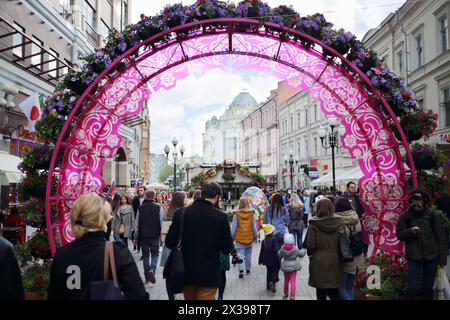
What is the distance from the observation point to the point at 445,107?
19.8 meters

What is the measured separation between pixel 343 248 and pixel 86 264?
3.56 m

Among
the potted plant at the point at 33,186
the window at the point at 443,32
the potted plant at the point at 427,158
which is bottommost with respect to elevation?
the potted plant at the point at 33,186

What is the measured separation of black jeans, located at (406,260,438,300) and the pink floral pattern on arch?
953 millimetres

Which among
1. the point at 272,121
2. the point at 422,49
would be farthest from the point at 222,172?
the point at 272,121

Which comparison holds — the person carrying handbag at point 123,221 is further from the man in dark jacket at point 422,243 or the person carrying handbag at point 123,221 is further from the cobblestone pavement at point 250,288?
the man in dark jacket at point 422,243

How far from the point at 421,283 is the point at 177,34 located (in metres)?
5.60

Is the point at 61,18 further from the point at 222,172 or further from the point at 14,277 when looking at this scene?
the point at 14,277

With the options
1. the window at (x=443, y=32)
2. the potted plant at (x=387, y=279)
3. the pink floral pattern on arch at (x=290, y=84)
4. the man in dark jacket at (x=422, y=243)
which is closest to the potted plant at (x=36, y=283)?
the pink floral pattern on arch at (x=290, y=84)

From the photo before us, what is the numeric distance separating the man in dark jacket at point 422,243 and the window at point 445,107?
1510 cm

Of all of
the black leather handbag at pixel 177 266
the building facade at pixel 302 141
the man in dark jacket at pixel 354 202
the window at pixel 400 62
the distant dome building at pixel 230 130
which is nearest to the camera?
the black leather handbag at pixel 177 266

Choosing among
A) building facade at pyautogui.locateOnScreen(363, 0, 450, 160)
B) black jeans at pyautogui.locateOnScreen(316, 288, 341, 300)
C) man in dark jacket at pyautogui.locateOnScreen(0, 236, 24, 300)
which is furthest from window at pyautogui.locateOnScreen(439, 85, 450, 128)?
man in dark jacket at pyautogui.locateOnScreen(0, 236, 24, 300)

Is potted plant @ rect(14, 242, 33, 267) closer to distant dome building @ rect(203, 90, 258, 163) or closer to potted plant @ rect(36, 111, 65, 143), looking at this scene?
potted plant @ rect(36, 111, 65, 143)

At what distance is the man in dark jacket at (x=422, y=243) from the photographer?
6.10 meters

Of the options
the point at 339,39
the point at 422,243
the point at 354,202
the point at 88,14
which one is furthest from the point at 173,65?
the point at 88,14
